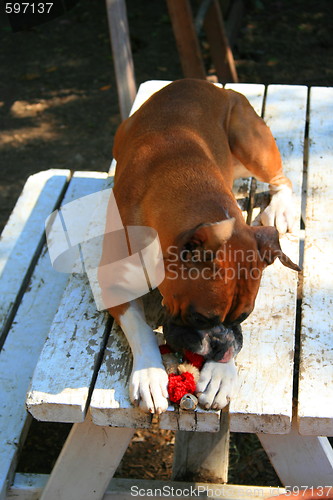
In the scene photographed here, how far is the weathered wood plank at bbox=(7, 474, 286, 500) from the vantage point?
2734 mm

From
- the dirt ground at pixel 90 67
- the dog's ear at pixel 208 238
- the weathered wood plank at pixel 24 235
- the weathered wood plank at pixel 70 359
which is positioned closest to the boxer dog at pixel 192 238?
the dog's ear at pixel 208 238

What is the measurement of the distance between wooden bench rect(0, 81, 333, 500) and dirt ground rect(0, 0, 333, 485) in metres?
1.69

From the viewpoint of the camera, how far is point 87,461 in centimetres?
252

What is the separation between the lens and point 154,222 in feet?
8.18

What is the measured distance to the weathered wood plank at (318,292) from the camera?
2.26m

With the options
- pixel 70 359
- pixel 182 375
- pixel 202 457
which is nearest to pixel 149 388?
pixel 182 375

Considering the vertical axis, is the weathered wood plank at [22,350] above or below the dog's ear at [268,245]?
below

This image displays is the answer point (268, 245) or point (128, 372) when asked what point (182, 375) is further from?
point (268, 245)

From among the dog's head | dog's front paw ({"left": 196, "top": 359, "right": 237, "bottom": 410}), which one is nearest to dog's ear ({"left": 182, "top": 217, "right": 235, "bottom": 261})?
the dog's head

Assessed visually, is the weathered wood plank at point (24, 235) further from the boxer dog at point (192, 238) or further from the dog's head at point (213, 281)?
the dog's head at point (213, 281)

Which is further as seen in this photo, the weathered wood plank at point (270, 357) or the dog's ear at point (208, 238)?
the weathered wood plank at point (270, 357)

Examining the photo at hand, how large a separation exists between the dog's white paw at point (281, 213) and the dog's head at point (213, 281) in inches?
27.9

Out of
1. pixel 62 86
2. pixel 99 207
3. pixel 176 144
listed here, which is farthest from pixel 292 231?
pixel 62 86

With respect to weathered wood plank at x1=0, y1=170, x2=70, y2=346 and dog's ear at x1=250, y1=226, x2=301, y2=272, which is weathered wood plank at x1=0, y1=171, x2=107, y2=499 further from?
dog's ear at x1=250, y1=226, x2=301, y2=272
